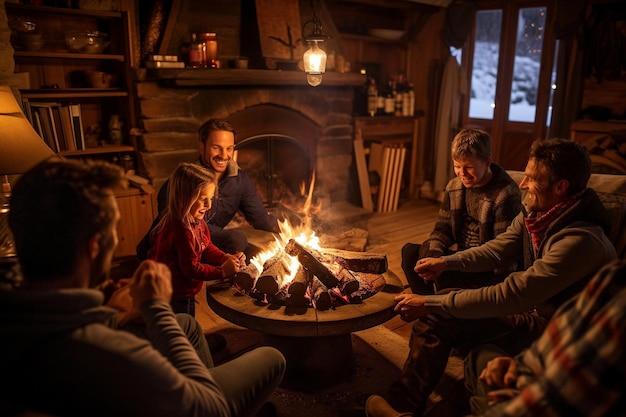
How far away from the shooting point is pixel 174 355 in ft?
4.02

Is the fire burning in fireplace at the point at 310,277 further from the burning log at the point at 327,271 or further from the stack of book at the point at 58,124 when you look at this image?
the stack of book at the point at 58,124

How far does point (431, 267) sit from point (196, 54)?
2527 millimetres

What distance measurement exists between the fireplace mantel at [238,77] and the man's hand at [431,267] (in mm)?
→ 2329

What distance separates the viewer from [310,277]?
2.18 metres

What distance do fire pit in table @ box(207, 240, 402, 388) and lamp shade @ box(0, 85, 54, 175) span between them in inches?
43.5

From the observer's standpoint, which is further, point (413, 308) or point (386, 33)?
point (386, 33)

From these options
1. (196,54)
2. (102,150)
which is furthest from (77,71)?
(196,54)

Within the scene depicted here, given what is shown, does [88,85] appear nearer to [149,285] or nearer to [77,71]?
[77,71]

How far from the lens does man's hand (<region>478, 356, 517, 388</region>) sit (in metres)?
1.33

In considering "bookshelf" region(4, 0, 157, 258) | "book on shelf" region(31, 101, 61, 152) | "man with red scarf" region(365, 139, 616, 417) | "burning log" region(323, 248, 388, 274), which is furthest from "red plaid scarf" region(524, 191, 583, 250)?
"book on shelf" region(31, 101, 61, 152)

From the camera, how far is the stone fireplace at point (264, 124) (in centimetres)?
372

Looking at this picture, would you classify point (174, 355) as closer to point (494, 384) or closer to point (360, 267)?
point (494, 384)

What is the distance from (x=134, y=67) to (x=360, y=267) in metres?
2.36

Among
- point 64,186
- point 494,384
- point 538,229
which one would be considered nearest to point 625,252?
point 538,229
